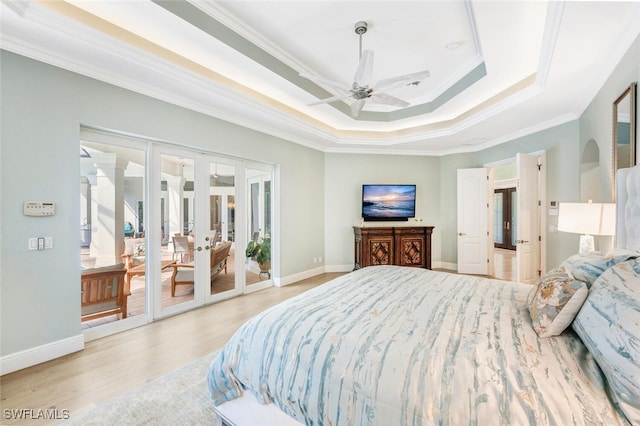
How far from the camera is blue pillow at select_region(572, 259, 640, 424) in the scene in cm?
88

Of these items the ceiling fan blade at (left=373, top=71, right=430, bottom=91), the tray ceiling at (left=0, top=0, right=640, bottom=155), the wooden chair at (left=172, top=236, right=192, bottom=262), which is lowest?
the wooden chair at (left=172, top=236, right=192, bottom=262)

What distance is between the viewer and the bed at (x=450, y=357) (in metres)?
0.95

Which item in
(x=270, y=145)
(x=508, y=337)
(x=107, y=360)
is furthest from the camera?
(x=270, y=145)

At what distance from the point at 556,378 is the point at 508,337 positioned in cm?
30

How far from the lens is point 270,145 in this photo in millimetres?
4711

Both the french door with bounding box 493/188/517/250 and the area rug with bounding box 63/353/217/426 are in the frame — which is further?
the french door with bounding box 493/188/517/250

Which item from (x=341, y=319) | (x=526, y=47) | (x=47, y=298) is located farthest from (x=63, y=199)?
(x=526, y=47)

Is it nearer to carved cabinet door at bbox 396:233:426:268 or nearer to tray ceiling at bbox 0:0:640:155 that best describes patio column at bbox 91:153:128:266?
tray ceiling at bbox 0:0:640:155

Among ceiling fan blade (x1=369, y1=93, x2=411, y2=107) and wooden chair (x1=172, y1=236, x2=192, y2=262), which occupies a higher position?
ceiling fan blade (x1=369, y1=93, x2=411, y2=107)

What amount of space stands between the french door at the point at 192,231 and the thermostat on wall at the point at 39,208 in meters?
0.93

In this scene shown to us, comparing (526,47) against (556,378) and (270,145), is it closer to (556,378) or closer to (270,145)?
(556,378)

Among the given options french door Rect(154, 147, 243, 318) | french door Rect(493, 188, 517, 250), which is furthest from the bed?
french door Rect(493, 188, 517, 250)

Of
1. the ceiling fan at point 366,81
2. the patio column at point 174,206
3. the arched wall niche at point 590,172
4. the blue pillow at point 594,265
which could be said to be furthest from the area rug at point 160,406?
the arched wall niche at point 590,172

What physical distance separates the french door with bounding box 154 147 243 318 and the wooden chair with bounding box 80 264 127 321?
1.09 ft
